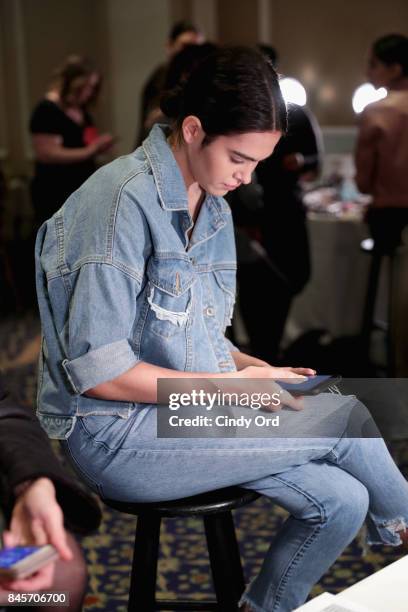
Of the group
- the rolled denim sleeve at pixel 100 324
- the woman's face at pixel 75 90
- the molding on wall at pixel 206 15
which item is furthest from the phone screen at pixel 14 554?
the molding on wall at pixel 206 15

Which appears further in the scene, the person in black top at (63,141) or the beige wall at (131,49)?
the beige wall at (131,49)

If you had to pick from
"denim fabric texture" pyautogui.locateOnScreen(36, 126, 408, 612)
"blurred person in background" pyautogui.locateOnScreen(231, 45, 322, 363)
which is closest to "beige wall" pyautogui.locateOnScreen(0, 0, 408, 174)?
"blurred person in background" pyautogui.locateOnScreen(231, 45, 322, 363)

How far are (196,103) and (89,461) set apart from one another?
1.81 feet

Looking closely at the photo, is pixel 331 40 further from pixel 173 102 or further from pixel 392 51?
pixel 173 102

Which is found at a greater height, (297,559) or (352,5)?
(352,5)

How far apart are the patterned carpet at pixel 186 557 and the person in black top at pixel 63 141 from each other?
2.66 feet

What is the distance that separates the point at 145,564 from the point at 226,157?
634 millimetres

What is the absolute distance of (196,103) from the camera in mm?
1328

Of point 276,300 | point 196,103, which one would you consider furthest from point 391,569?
point 276,300

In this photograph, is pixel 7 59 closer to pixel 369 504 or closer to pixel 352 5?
pixel 352 5

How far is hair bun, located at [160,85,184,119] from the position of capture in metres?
1.37

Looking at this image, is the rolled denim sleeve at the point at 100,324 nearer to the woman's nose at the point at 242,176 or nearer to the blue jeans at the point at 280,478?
the blue jeans at the point at 280,478

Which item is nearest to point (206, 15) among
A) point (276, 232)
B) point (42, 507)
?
point (276, 232)

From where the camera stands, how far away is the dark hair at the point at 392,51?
261 centimetres
